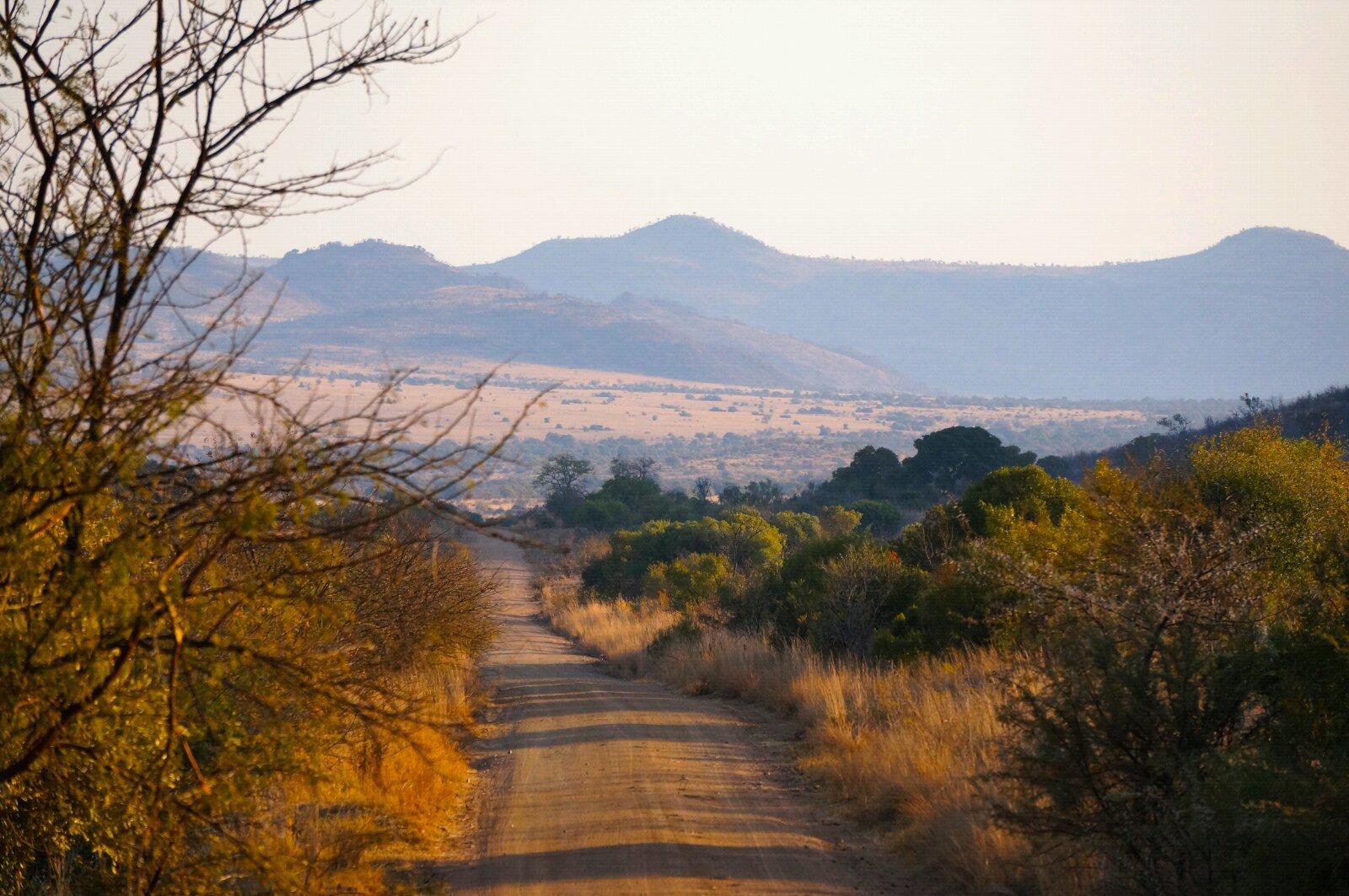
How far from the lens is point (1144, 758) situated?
6469 mm

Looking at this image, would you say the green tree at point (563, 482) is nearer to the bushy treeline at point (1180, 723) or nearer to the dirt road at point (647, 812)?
the dirt road at point (647, 812)

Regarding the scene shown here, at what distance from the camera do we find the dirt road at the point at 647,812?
823 cm

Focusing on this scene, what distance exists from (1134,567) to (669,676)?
15.0 m

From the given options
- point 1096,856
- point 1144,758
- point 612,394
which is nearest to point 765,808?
point 1096,856

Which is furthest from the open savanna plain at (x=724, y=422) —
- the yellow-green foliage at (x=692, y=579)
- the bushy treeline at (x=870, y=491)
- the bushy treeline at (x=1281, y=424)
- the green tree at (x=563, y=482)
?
the yellow-green foliage at (x=692, y=579)

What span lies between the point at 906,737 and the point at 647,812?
2578mm

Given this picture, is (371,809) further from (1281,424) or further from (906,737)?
(1281,424)

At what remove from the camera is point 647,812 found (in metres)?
10.2

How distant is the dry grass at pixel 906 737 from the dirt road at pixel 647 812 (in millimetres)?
455

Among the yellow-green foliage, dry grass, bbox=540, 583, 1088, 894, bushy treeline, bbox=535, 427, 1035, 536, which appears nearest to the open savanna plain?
bushy treeline, bbox=535, 427, 1035, 536

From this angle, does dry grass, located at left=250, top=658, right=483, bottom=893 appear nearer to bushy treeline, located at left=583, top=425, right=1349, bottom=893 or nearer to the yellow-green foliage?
bushy treeline, located at left=583, top=425, right=1349, bottom=893

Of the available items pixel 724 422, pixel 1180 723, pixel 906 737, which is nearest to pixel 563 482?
pixel 906 737

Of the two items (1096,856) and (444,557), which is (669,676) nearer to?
(444,557)

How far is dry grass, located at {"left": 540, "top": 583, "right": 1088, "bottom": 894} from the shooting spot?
792 centimetres
